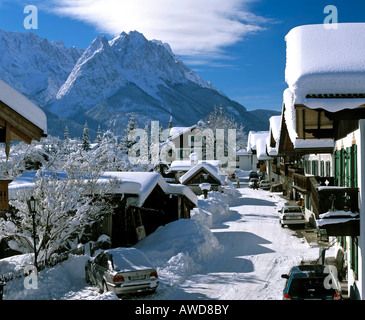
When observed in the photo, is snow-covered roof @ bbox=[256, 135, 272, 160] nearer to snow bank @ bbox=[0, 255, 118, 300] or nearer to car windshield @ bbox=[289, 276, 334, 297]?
snow bank @ bbox=[0, 255, 118, 300]

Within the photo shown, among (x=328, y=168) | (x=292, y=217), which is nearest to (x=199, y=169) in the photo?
(x=292, y=217)

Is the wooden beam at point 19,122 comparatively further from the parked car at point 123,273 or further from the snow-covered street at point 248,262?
the snow-covered street at point 248,262

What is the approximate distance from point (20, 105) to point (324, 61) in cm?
675

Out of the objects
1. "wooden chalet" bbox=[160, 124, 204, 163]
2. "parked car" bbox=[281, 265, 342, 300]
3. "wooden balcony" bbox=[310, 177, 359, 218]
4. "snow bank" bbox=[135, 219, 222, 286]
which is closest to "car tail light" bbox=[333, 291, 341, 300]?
"parked car" bbox=[281, 265, 342, 300]

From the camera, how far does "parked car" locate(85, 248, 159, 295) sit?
14656mm

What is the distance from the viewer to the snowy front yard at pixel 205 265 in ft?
50.2

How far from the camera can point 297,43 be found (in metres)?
10.8

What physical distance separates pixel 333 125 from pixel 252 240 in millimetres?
11641

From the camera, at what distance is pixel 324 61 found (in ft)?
32.3

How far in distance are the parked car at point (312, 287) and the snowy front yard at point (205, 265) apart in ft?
9.44

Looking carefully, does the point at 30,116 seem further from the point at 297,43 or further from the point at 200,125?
the point at 200,125

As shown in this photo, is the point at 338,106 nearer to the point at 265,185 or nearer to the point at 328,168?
the point at 328,168

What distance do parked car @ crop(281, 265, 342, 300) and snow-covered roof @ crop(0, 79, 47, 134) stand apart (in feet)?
24.6
